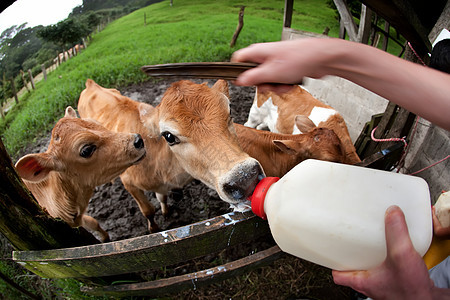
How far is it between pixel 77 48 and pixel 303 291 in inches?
920

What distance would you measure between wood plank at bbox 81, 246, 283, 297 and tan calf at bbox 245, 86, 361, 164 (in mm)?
1936

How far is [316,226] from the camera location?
104 cm

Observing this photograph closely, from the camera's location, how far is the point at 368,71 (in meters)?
0.91

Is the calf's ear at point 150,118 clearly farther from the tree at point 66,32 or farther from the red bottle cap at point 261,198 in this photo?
the tree at point 66,32

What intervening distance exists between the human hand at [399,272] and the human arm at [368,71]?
1.30 ft

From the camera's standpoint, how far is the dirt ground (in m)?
2.83

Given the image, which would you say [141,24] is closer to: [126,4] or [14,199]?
[126,4]

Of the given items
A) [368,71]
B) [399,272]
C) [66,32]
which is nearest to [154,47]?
[368,71]

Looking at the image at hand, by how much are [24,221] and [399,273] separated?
194 cm

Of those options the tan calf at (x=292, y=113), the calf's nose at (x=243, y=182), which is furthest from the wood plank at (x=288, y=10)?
the calf's nose at (x=243, y=182)

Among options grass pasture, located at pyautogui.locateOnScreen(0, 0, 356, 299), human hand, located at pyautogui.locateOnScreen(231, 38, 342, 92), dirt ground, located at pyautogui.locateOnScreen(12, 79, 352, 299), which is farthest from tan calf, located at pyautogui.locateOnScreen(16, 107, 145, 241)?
human hand, located at pyautogui.locateOnScreen(231, 38, 342, 92)

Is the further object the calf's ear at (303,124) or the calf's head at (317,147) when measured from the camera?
the calf's ear at (303,124)

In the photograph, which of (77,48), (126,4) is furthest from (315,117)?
(126,4)

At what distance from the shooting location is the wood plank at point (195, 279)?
6.88 ft
